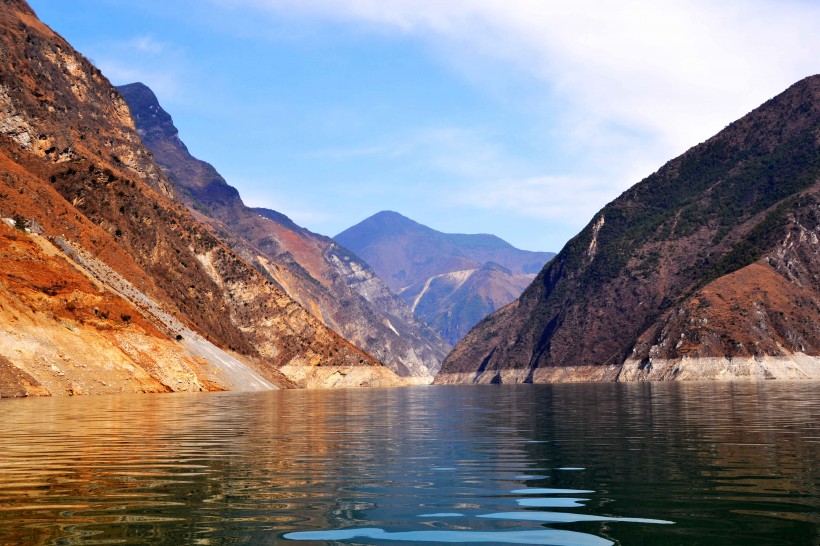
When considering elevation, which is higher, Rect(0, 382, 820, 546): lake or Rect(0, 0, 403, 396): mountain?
Rect(0, 0, 403, 396): mountain

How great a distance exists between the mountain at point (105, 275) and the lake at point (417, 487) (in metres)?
51.5

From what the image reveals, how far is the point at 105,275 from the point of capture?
110 metres

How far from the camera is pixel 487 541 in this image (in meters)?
11.2

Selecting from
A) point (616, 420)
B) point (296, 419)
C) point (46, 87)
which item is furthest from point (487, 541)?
point (46, 87)

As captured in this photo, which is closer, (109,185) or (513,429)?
(513,429)

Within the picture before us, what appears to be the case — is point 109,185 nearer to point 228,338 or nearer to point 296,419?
point 228,338

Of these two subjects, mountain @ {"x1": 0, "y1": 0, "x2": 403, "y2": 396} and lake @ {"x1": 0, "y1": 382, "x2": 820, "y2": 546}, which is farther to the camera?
mountain @ {"x1": 0, "y1": 0, "x2": 403, "y2": 396}

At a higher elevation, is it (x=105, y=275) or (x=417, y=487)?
(x=105, y=275)

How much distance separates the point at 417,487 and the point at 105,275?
102 metres

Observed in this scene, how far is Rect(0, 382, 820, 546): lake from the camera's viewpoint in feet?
38.7

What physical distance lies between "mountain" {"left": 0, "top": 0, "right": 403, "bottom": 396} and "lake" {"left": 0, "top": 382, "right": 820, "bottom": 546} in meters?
51.5

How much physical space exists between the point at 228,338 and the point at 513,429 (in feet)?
394

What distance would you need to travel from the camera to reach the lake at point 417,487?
11789 millimetres

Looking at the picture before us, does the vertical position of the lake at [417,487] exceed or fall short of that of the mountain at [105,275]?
it falls short
